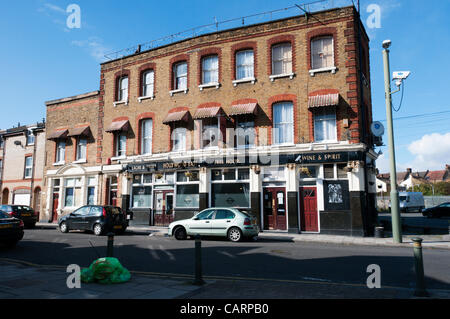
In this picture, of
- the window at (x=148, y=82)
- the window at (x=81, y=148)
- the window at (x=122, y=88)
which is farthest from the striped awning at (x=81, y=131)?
the window at (x=148, y=82)

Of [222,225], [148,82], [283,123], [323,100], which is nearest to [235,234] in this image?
[222,225]

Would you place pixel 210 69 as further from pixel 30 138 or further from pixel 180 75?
pixel 30 138

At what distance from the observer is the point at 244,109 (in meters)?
18.5

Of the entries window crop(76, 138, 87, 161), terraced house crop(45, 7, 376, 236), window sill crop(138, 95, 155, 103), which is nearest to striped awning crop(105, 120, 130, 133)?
terraced house crop(45, 7, 376, 236)

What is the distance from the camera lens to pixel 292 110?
60.0ft

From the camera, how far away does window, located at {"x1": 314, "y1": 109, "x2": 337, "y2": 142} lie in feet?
56.9

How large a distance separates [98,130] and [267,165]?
13.1 metres

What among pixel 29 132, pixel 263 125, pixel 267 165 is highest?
pixel 29 132

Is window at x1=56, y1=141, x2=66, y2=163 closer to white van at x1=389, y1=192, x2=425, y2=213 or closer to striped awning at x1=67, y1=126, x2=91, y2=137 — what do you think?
striped awning at x1=67, y1=126, x2=91, y2=137

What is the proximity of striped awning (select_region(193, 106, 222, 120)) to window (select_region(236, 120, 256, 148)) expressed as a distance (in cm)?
134

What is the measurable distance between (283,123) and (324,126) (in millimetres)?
2181

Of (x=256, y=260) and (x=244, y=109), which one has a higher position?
(x=244, y=109)

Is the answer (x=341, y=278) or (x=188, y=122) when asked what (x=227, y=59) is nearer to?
(x=188, y=122)
